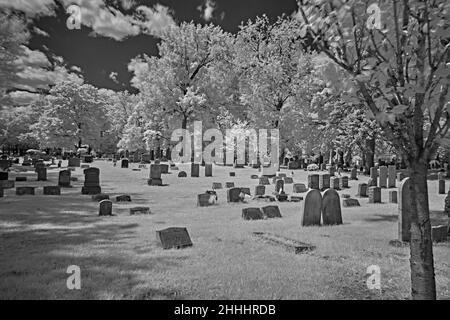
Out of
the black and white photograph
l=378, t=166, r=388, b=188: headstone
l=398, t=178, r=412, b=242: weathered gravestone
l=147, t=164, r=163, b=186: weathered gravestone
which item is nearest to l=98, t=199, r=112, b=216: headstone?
the black and white photograph

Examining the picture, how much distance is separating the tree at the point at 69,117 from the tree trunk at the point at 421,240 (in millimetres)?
57982

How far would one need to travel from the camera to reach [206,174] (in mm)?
30766

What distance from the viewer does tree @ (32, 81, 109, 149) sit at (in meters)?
54.9

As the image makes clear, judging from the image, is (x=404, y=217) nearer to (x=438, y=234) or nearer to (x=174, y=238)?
(x=438, y=234)

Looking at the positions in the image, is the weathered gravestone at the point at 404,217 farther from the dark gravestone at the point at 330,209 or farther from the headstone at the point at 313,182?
the headstone at the point at 313,182

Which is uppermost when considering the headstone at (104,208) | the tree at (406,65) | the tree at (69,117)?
the tree at (69,117)

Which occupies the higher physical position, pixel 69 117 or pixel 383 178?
pixel 69 117

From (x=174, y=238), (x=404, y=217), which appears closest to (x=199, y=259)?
(x=174, y=238)

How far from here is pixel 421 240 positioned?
14.1 ft

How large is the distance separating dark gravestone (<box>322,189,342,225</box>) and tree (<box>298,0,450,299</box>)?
264 inches

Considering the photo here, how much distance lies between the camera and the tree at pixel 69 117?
180 feet

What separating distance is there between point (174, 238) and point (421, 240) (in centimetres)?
515

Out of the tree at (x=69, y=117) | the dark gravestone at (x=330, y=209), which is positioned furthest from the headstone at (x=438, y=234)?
the tree at (x=69, y=117)
